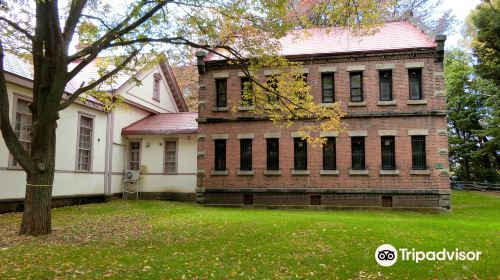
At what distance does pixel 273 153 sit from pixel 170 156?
6.20 meters

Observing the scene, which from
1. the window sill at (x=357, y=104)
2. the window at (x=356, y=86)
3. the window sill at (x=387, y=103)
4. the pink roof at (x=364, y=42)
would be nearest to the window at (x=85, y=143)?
the pink roof at (x=364, y=42)

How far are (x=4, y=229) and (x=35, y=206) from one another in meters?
1.82

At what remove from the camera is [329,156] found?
715 inches

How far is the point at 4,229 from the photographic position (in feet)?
34.4

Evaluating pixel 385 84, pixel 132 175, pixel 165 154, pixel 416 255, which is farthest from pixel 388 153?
pixel 132 175

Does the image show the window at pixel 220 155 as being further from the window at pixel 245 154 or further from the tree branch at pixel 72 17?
the tree branch at pixel 72 17

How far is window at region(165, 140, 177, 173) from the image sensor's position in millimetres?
21344

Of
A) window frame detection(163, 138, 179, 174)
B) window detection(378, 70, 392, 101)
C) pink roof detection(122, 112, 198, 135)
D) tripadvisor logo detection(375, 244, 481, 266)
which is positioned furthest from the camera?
window frame detection(163, 138, 179, 174)

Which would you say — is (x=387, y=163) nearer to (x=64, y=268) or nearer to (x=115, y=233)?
(x=115, y=233)

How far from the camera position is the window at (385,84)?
1795cm

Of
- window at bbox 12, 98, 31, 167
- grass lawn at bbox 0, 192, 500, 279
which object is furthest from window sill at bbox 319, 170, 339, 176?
window at bbox 12, 98, 31, 167

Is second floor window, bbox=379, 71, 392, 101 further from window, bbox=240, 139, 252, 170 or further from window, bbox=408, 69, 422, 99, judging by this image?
window, bbox=240, 139, 252, 170

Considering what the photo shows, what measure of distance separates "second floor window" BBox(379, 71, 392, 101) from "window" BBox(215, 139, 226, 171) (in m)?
7.89

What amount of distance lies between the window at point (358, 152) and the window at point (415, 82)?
10.1ft
